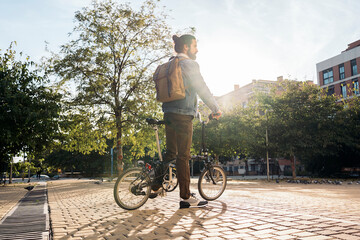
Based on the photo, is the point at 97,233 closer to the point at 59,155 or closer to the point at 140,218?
the point at 140,218

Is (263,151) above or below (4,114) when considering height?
below

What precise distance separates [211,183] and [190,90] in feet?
5.59

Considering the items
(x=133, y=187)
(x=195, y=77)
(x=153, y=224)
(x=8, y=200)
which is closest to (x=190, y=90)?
(x=195, y=77)

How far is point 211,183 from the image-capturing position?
5.13m

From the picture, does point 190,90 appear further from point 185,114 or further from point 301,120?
point 301,120

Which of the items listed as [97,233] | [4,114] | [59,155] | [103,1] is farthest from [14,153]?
[59,155]

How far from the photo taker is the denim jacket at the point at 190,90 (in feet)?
13.8

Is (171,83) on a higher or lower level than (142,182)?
higher

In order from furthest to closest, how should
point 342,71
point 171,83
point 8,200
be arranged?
1. point 342,71
2. point 8,200
3. point 171,83

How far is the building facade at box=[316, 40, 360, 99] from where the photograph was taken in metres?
44.1

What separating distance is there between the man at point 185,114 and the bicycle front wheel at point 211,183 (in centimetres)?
57

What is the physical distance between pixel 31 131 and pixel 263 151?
17328mm

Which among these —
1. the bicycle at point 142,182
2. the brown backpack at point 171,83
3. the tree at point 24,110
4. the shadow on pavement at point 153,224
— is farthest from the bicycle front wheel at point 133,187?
the tree at point 24,110

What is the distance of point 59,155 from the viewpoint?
5572cm
